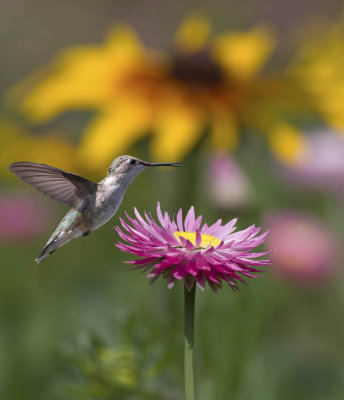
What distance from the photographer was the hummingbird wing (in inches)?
15.1

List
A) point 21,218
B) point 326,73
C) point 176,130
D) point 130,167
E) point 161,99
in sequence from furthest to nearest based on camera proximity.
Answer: point 21,218 < point 326,73 < point 161,99 < point 176,130 < point 130,167

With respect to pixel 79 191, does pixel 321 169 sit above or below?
above

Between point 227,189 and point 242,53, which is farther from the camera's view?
point 242,53

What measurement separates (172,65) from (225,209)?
14.0 inches

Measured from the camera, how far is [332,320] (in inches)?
58.3

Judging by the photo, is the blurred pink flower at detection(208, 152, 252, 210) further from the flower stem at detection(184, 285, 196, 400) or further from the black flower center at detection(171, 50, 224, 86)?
the flower stem at detection(184, 285, 196, 400)

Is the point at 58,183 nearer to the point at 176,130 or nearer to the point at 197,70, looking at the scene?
the point at 176,130

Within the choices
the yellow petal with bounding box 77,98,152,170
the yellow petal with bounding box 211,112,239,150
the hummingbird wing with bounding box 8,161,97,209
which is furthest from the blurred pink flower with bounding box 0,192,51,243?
the hummingbird wing with bounding box 8,161,97,209

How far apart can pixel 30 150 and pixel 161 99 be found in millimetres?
286

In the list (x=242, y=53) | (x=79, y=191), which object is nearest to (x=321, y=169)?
(x=242, y=53)

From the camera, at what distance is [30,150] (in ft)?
4.31

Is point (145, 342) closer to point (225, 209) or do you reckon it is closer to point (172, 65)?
point (225, 209)

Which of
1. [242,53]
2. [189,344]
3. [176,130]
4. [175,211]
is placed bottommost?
[189,344]

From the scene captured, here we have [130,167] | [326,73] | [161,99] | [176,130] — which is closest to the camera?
[130,167]
